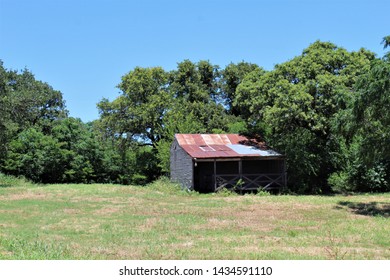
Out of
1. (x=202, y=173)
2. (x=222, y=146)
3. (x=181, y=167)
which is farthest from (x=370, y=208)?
(x=202, y=173)

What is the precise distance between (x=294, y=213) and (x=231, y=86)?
105 ft

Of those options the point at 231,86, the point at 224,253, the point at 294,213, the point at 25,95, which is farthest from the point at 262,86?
the point at 25,95

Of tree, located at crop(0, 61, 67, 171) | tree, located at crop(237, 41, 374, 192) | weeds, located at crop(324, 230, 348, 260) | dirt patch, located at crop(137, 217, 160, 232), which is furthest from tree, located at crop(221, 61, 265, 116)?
weeds, located at crop(324, 230, 348, 260)

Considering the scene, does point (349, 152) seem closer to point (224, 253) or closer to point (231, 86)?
point (231, 86)

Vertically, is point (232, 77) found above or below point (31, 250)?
above

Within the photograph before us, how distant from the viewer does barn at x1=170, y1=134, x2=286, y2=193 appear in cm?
2831

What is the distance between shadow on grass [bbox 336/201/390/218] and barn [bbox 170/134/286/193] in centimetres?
885

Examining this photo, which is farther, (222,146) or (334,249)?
(222,146)

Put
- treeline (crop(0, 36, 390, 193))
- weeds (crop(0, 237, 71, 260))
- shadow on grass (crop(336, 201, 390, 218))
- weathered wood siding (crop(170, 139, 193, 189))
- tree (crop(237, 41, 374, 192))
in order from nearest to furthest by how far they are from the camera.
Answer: weeds (crop(0, 237, 71, 260)) → shadow on grass (crop(336, 201, 390, 218)) → treeline (crop(0, 36, 390, 193)) → tree (crop(237, 41, 374, 192)) → weathered wood siding (crop(170, 139, 193, 189))

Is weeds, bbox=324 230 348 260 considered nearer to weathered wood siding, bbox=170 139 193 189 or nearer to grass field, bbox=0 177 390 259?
grass field, bbox=0 177 390 259

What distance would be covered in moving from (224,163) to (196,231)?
20902mm

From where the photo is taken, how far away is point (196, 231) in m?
12.3

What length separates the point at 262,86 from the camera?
97.1ft

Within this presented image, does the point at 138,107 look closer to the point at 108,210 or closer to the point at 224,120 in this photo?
the point at 224,120
